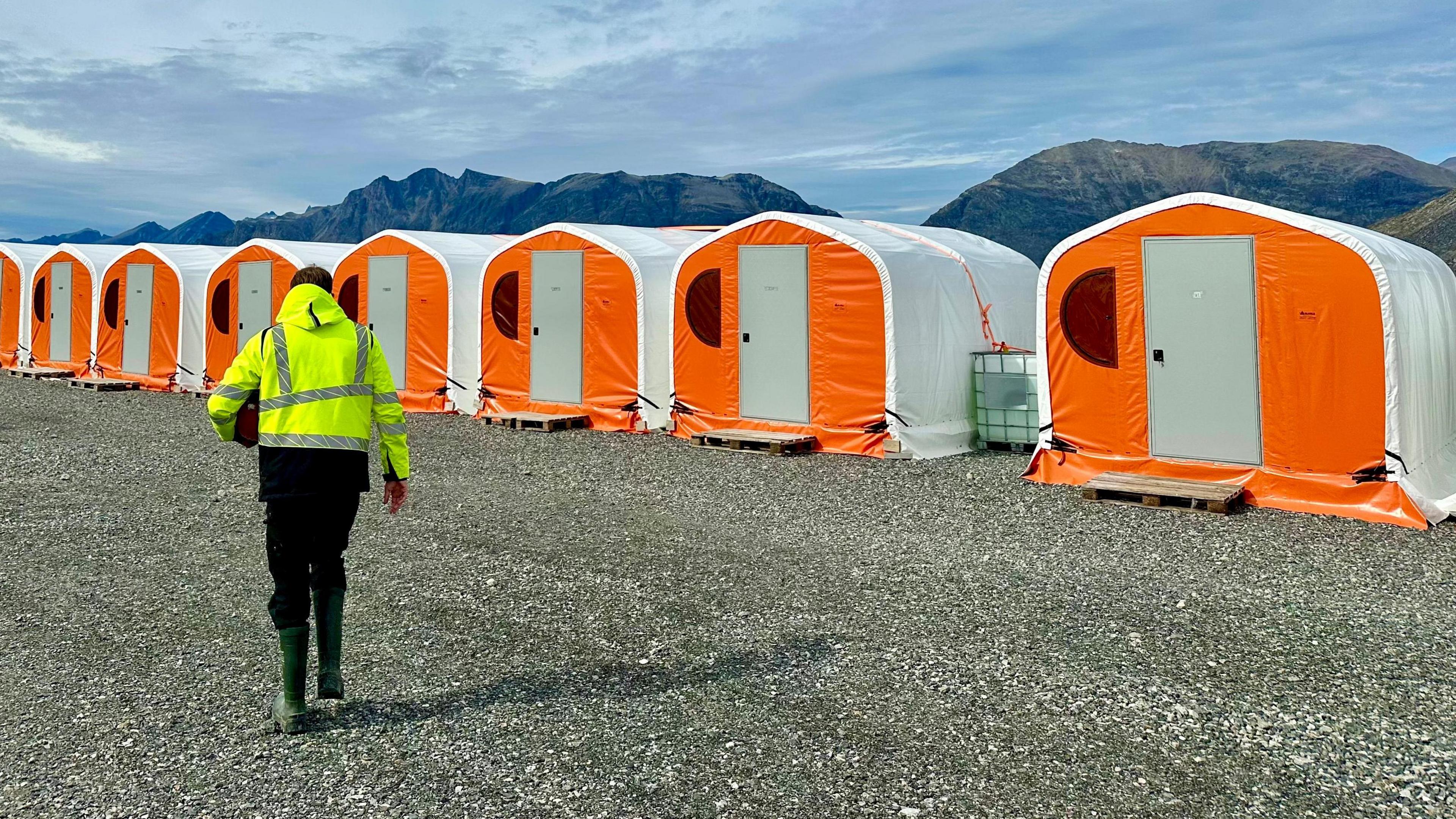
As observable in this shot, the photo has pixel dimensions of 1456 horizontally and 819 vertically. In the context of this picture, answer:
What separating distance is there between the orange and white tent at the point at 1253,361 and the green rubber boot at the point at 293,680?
6192 millimetres

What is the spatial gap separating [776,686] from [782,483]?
467 centimetres

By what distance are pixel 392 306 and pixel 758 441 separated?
6.71 m

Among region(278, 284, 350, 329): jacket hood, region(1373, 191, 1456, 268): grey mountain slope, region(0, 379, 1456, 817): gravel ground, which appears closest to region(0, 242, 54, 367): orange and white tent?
region(0, 379, 1456, 817): gravel ground

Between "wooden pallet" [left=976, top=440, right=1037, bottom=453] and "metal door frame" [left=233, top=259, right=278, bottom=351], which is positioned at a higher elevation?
"metal door frame" [left=233, top=259, right=278, bottom=351]

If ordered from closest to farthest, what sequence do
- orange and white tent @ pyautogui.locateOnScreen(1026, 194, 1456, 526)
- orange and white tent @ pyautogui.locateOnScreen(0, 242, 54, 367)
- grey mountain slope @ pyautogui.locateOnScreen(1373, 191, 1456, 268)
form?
orange and white tent @ pyautogui.locateOnScreen(1026, 194, 1456, 526), orange and white tent @ pyautogui.locateOnScreen(0, 242, 54, 367), grey mountain slope @ pyautogui.locateOnScreen(1373, 191, 1456, 268)

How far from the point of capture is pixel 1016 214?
166000 millimetres

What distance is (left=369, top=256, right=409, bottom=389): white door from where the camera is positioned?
14.4 metres

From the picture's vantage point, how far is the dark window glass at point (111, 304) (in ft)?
58.7

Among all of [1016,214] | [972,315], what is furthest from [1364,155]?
[972,315]

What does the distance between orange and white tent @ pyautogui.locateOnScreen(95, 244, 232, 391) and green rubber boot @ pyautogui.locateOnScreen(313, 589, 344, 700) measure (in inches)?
576

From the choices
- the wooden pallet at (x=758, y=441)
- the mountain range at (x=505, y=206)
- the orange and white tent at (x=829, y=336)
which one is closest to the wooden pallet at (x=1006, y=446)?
the orange and white tent at (x=829, y=336)

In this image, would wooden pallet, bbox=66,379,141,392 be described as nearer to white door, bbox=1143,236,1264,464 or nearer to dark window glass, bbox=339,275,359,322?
dark window glass, bbox=339,275,359,322

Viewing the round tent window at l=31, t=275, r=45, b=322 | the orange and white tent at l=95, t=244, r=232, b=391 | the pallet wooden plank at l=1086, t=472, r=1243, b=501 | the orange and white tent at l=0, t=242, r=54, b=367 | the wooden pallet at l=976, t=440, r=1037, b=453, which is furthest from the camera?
the orange and white tent at l=0, t=242, r=54, b=367

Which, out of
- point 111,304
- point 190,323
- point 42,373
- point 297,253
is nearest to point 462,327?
point 297,253
